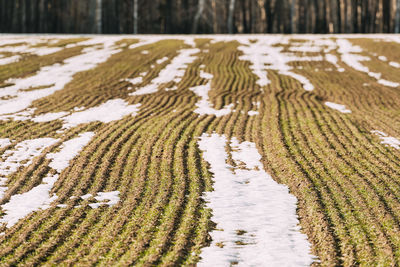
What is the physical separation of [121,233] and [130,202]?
1119mm

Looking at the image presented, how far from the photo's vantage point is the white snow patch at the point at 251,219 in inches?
218

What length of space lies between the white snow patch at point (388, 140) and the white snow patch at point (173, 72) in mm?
10605

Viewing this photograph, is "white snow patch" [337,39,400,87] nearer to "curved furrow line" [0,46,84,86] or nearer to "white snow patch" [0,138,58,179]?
"white snow patch" [0,138,58,179]

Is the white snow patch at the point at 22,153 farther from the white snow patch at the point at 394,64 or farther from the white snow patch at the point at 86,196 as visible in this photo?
the white snow patch at the point at 394,64

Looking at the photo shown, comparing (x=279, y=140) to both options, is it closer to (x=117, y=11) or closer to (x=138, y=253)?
(x=138, y=253)

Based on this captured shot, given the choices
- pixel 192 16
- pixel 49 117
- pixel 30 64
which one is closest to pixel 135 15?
pixel 192 16

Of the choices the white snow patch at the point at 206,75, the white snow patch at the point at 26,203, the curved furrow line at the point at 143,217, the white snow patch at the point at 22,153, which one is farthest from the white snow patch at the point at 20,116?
the white snow patch at the point at 206,75

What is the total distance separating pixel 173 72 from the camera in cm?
2291

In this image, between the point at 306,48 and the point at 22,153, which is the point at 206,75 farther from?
the point at 22,153

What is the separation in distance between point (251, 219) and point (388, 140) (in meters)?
6.69

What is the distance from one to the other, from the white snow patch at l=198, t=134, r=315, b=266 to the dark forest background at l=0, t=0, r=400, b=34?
3448 cm

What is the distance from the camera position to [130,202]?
718 cm

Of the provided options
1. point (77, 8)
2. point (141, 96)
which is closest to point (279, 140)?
point (141, 96)

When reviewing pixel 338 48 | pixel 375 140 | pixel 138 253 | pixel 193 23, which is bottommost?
pixel 138 253
